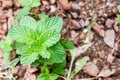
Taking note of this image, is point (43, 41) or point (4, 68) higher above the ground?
point (43, 41)

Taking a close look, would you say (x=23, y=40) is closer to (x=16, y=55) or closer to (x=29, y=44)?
(x=29, y=44)

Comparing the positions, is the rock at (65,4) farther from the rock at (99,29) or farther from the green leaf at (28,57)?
the green leaf at (28,57)

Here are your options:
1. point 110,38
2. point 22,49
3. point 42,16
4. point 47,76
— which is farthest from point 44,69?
point 110,38

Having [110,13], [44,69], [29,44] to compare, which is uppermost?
[110,13]

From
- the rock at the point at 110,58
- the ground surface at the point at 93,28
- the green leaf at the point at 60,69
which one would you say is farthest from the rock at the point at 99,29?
the green leaf at the point at 60,69

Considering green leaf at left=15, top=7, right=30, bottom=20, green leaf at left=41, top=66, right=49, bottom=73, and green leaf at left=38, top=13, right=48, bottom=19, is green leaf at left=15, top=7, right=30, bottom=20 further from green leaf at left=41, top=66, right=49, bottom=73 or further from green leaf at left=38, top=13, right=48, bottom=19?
green leaf at left=41, top=66, right=49, bottom=73

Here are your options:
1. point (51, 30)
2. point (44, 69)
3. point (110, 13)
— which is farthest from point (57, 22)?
point (110, 13)
